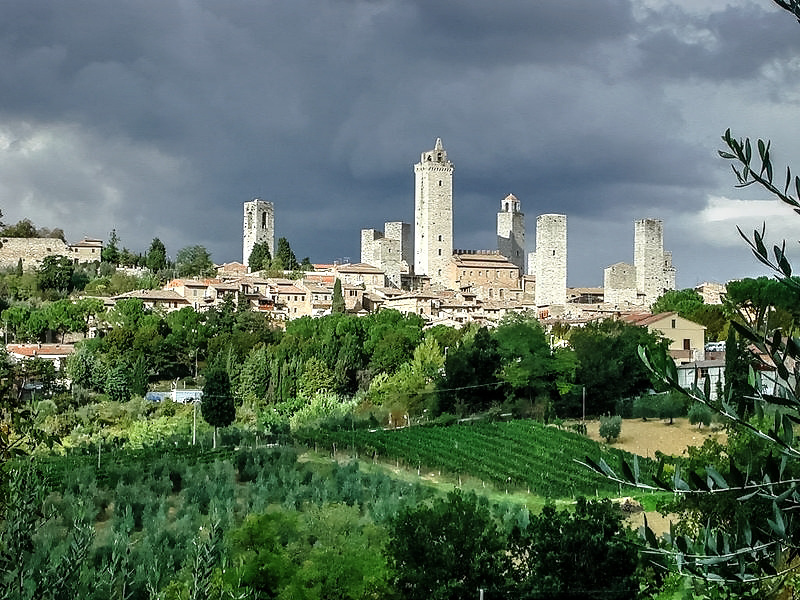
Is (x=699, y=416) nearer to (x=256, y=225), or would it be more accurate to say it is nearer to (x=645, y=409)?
(x=645, y=409)

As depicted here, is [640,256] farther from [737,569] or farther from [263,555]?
[737,569]

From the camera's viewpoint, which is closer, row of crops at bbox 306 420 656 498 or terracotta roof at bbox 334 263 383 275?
row of crops at bbox 306 420 656 498

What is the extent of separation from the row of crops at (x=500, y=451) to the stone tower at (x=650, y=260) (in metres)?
38.7

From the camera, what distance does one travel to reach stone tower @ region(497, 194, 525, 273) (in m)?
83.2

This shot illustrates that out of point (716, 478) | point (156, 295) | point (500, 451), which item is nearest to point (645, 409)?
point (500, 451)

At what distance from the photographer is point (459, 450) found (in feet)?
96.1

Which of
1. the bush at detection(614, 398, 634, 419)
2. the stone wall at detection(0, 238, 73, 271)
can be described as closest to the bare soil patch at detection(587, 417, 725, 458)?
the bush at detection(614, 398, 634, 419)

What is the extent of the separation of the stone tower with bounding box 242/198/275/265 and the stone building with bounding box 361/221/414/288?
12.5m

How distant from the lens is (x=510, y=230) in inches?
3285

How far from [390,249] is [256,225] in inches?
644

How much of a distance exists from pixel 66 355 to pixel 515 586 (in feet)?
130

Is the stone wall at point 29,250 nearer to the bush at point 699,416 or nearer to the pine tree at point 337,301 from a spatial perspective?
the pine tree at point 337,301

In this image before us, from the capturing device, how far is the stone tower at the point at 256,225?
8988 centimetres

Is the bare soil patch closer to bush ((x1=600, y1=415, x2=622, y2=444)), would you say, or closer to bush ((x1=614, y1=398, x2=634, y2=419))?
bush ((x1=600, y1=415, x2=622, y2=444))
